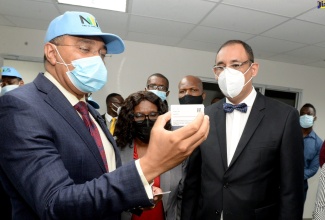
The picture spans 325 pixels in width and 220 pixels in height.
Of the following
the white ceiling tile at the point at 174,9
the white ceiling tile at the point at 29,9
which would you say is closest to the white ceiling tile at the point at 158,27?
the white ceiling tile at the point at 174,9

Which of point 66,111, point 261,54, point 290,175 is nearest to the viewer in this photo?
point 66,111

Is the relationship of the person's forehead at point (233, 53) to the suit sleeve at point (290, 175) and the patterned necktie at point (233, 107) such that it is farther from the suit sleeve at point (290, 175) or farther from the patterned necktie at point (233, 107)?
the suit sleeve at point (290, 175)

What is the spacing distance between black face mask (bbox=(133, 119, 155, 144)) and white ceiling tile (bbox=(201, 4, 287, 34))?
6.38ft

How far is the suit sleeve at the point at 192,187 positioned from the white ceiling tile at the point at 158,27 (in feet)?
8.03

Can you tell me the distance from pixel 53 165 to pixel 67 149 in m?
0.13

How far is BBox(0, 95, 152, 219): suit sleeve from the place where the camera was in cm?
59

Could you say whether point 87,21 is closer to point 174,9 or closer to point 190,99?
point 190,99

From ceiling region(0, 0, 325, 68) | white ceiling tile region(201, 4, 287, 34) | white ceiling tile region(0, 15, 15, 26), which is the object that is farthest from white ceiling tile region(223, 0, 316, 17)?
white ceiling tile region(0, 15, 15, 26)

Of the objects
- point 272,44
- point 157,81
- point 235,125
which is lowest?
point 235,125

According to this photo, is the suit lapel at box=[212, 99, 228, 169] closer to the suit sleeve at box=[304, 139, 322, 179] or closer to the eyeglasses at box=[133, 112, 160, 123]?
the eyeglasses at box=[133, 112, 160, 123]

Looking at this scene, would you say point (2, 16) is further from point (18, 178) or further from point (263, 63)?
point (263, 63)

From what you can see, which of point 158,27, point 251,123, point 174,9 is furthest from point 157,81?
point 251,123

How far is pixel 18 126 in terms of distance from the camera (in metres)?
0.67

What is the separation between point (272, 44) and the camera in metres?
4.09
